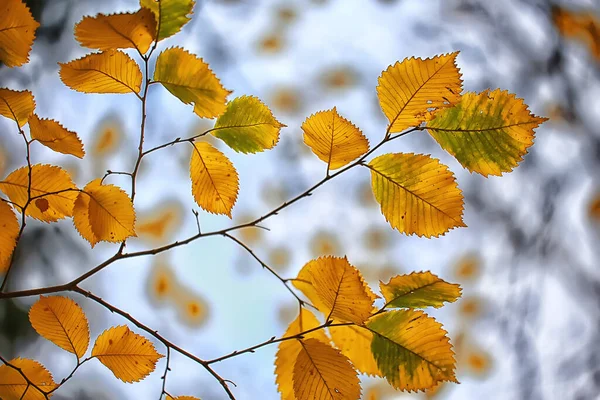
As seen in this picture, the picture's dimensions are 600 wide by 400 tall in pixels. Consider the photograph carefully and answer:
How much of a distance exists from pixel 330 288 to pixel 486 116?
0.52ft

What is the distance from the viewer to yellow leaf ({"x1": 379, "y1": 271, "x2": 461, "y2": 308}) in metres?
0.32

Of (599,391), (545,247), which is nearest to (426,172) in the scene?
(545,247)

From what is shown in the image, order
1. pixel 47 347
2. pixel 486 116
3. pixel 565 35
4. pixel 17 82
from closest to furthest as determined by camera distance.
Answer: pixel 486 116 → pixel 17 82 → pixel 47 347 → pixel 565 35

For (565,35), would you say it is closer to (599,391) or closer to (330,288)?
(599,391)

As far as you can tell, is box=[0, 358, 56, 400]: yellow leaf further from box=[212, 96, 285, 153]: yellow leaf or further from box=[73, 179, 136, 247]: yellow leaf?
box=[212, 96, 285, 153]: yellow leaf

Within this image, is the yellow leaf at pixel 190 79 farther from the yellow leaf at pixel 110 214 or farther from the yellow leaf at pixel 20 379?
the yellow leaf at pixel 20 379

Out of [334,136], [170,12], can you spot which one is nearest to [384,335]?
[334,136]

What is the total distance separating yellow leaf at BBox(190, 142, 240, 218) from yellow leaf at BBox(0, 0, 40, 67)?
137mm

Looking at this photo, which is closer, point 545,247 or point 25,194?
point 25,194

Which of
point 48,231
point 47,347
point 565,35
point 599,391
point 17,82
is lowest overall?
point 599,391

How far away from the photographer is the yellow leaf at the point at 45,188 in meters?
0.37

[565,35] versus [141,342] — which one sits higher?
[565,35]

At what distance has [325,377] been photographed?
12.9 inches

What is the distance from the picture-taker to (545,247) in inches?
55.6
